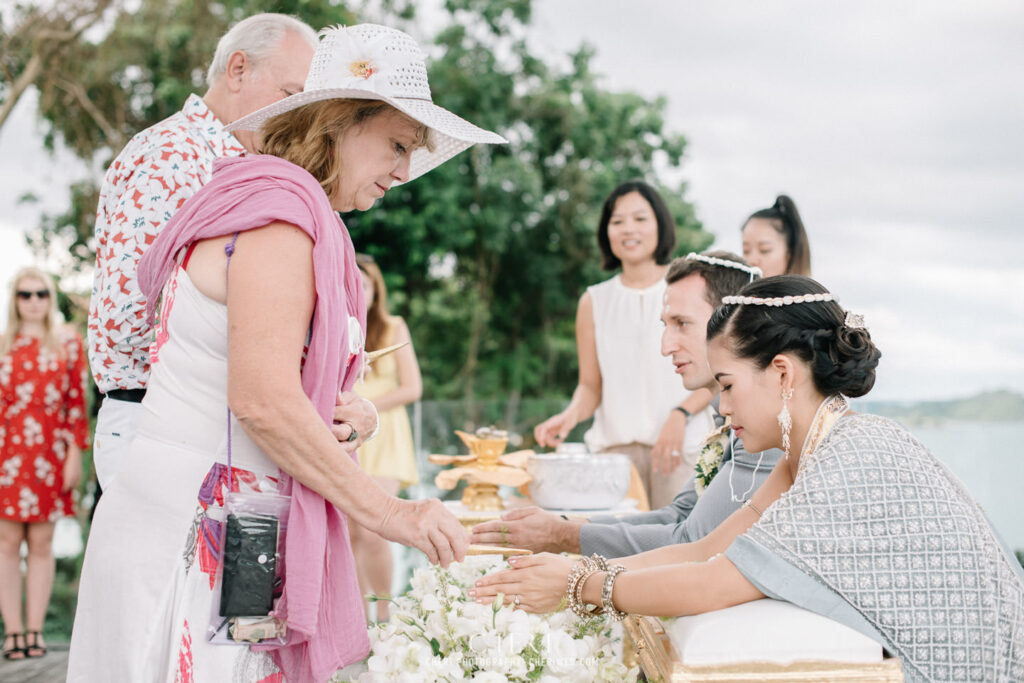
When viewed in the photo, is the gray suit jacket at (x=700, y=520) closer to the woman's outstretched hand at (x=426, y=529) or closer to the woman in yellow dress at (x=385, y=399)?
the woman's outstretched hand at (x=426, y=529)

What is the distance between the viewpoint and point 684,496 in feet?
8.84

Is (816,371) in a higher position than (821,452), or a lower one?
higher

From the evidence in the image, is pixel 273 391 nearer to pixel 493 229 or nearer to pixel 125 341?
pixel 125 341

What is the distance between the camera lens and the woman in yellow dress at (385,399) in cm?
513

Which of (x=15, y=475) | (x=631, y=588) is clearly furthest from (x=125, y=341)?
(x=15, y=475)

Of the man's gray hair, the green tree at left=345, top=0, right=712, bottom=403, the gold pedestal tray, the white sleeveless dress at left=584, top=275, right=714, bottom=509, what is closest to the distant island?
the white sleeveless dress at left=584, top=275, right=714, bottom=509

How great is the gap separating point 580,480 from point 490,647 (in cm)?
136

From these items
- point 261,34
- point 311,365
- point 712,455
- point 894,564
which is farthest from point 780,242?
point 311,365

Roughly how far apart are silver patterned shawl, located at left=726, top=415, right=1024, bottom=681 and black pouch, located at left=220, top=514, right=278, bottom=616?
74 cm

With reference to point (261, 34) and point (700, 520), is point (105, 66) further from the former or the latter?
point (700, 520)

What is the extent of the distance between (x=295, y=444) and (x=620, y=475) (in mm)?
1648

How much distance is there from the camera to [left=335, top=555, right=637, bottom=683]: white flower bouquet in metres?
1.54

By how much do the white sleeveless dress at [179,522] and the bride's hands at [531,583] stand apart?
0.43 metres

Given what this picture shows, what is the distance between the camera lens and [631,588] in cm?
161
